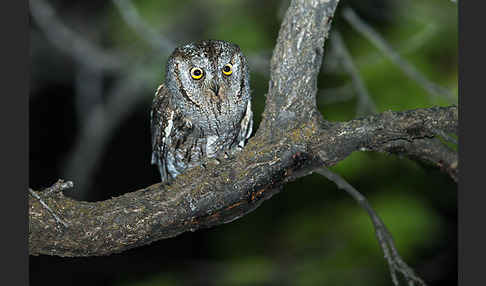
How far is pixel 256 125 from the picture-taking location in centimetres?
538

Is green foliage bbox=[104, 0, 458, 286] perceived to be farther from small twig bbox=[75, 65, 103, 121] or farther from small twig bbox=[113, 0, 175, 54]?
small twig bbox=[113, 0, 175, 54]

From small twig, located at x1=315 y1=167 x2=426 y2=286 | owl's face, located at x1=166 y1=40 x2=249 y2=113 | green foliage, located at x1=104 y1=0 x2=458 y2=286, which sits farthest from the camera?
green foliage, located at x1=104 y1=0 x2=458 y2=286

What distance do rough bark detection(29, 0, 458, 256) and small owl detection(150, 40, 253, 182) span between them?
0.46 metres

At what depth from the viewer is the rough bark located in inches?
86.5

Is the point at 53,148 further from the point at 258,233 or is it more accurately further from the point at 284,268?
the point at 284,268

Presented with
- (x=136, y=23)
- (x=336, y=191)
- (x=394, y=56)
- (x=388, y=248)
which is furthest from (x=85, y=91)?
(x=388, y=248)

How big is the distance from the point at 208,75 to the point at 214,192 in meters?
0.81

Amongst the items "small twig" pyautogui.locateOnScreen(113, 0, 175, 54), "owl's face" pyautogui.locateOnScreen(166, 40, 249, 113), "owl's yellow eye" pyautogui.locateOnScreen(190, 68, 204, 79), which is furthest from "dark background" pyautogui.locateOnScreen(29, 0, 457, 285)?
"owl's yellow eye" pyautogui.locateOnScreen(190, 68, 204, 79)

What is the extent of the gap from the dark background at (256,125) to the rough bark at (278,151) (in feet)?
6.33

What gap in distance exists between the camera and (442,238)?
5605 millimetres

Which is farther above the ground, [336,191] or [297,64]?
[336,191]

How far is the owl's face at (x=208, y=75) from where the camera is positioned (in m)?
2.79

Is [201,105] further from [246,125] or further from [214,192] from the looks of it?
[214,192]

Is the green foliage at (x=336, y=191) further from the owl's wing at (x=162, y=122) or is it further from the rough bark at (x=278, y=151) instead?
the rough bark at (x=278, y=151)
